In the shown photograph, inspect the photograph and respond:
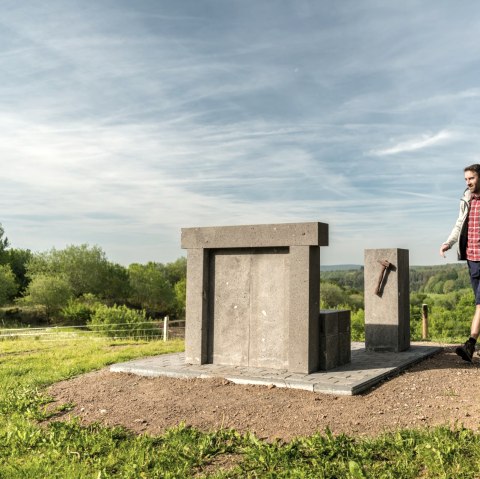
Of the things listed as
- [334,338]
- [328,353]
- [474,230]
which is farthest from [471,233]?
[328,353]

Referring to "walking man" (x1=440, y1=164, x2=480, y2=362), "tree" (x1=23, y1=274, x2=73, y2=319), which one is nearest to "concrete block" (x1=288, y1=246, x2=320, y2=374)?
"walking man" (x1=440, y1=164, x2=480, y2=362)

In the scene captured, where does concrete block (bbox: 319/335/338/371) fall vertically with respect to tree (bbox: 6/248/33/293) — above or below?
below

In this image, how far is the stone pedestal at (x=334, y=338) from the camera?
8.02 m

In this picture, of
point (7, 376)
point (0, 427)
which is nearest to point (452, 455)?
point (0, 427)

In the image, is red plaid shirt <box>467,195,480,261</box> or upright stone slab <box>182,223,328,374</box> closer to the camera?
red plaid shirt <box>467,195,480,261</box>

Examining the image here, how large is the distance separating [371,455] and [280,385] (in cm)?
264

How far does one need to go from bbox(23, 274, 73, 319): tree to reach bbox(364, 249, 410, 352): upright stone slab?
4565 cm

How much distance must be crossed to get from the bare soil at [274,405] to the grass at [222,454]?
0.32m

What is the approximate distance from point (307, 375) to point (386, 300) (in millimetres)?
3513

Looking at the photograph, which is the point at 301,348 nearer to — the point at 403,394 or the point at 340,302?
the point at 403,394

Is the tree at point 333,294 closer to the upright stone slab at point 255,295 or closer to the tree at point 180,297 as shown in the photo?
the tree at point 180,297

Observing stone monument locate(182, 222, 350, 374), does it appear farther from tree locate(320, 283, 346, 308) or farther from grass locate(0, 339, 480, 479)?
tree locate(320, 283, 346, 308)

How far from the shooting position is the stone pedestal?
26.3ft

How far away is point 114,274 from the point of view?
199ft
